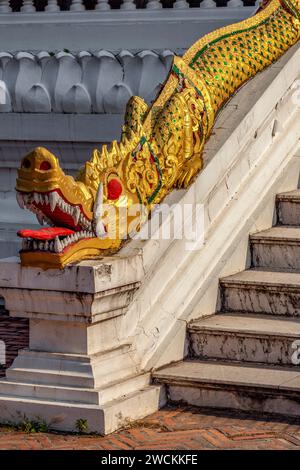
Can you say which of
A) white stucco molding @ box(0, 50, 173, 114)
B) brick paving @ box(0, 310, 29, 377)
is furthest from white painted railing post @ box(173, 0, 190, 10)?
brick paving @ box(0, 310, 29, 377)

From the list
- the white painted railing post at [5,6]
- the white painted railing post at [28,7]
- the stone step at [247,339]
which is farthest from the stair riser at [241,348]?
the white painted railing post at [5,6]

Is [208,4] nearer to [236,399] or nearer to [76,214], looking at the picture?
[76,214]

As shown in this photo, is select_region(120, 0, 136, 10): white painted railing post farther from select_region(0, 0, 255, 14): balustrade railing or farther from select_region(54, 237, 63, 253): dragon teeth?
select_region(54, 237, 63, 253): dragon teeth

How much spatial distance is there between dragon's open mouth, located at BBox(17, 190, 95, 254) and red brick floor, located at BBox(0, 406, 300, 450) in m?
0.91

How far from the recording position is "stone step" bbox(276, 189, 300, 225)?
7770 mm

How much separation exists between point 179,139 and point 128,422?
164cm

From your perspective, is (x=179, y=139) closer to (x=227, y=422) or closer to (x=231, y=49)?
(x=231, y=49)

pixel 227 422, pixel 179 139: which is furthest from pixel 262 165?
pixel 227 422

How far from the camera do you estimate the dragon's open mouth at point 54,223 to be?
20.4 ft

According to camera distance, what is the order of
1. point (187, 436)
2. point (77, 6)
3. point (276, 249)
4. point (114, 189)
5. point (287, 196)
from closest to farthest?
point (187, 436)
point (114, 189)
point (276, 249)
point (287, 196)
point (77, 6)

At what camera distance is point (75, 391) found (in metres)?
6.21

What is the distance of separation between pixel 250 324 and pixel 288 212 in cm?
118

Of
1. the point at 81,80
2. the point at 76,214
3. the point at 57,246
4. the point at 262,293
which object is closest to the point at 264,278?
the point at 262,293

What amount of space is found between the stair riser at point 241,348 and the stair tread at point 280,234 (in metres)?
0.87
